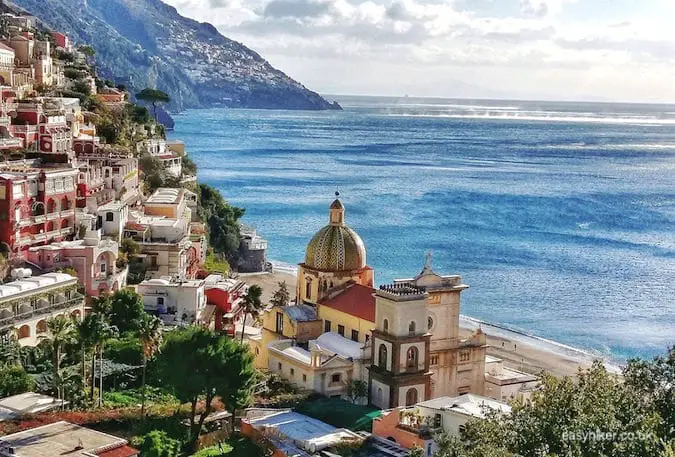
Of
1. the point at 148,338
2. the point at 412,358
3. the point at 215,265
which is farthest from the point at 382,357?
the point at 215,265

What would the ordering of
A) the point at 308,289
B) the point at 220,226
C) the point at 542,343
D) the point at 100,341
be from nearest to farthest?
the point at 100,341 < the point at 308,289 < the point at 542,343 < the point at 220,226

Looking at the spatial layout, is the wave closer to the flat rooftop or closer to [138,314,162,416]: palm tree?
[138,314,162,416]: palm tree

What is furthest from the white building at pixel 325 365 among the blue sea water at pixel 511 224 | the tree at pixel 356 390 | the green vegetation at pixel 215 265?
the blue sea water at pixel 511 224

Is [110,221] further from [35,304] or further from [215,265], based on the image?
[215,265]

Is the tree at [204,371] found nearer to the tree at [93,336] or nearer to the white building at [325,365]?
the tree at [93,336]

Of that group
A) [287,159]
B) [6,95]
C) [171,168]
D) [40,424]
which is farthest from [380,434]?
[287,159]

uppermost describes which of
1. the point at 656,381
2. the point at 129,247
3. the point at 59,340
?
the point at 656,381
